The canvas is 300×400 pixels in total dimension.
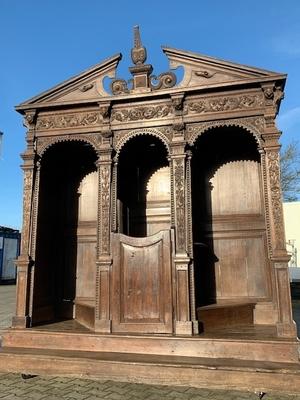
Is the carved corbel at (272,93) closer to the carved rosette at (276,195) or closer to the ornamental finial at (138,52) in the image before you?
the carved rosette at (276,195)

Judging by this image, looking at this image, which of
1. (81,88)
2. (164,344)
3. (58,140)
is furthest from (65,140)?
(164,344)

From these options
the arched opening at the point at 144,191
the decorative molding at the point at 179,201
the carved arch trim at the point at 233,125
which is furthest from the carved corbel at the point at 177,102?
the arched opening at the point at 144,191

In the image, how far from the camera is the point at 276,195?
5.64 meters

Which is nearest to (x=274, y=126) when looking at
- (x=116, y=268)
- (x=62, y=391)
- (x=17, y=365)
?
(x=116, y=268)

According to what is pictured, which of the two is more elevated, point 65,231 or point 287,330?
point 65,231

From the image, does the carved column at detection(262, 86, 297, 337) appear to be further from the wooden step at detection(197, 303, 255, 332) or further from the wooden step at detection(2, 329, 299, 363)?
the wooden step at detection(197, 303, 255, 332)

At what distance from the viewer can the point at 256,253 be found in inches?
272

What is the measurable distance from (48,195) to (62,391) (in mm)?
3831

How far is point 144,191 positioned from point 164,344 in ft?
10.6

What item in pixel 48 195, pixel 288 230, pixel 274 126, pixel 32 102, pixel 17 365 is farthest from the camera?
pixel 288 230

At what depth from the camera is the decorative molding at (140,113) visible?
21.1 ft

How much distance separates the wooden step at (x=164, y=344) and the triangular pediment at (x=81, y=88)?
3993mm

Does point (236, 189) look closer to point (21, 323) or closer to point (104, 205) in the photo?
point (104, 205)

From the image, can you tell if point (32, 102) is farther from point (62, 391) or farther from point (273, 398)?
point (273, 398)
